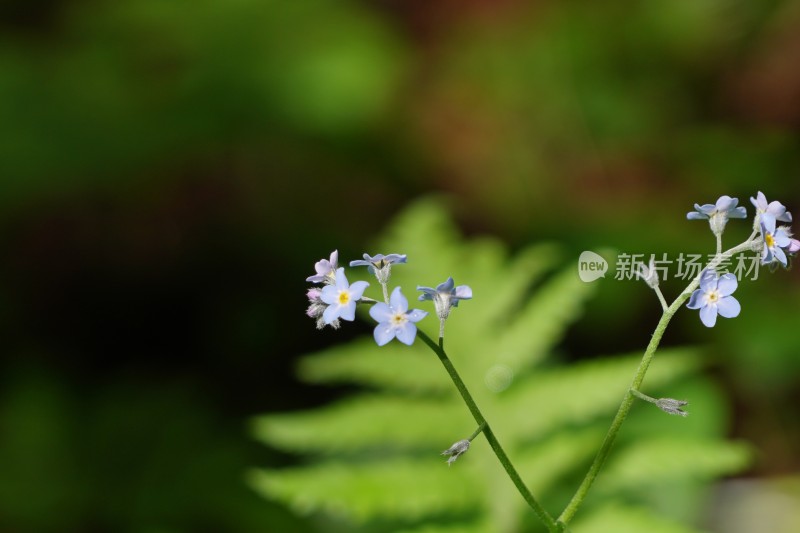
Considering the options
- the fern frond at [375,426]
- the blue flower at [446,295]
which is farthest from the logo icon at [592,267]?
the fern frond at [375,426]

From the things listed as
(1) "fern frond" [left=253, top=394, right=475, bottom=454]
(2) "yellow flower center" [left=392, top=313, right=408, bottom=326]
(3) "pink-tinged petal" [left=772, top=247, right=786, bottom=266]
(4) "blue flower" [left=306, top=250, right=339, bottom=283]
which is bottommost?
(3) "pink-tinged petal" [left=772, top=247, right=786, bottom=266]

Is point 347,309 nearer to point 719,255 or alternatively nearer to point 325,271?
point 325,271

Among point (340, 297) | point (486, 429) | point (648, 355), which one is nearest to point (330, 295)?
point (340, 297)

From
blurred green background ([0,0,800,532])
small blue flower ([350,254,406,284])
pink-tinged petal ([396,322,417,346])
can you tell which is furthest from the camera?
blurred green background ([0,0,800,532])

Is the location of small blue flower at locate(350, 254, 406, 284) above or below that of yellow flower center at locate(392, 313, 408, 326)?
above

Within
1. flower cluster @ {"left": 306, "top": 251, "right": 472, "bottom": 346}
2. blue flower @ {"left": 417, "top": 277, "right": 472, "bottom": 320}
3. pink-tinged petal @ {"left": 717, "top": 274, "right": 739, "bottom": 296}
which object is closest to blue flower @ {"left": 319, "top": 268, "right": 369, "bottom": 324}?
flower cluster @ {"left": 306, "top": 251, "right": 472, "bottom": 346}

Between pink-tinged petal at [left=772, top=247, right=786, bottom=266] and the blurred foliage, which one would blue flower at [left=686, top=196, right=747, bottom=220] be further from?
the blurred foliage

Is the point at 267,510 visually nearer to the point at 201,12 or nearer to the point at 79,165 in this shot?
the point at 79,165

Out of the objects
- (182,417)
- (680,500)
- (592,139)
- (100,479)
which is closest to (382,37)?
(592,139)
